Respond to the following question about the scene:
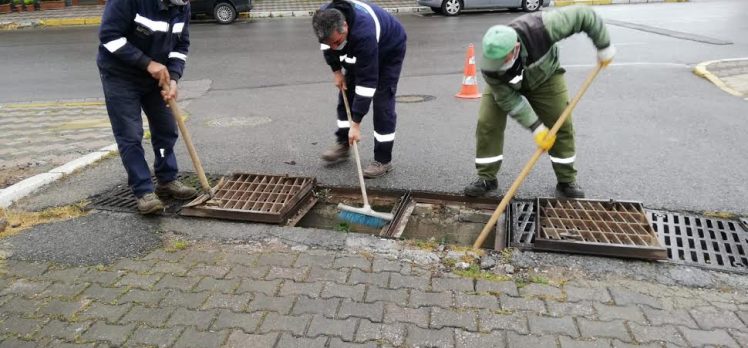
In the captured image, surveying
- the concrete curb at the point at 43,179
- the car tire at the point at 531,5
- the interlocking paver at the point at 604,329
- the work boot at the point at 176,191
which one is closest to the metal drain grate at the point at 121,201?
the work boot at the point at 176,191

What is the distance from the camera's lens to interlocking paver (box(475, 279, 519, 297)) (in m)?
2.74

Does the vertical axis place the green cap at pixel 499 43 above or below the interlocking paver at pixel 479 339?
above

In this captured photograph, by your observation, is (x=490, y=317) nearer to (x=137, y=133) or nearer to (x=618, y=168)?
(x=618, y=168)

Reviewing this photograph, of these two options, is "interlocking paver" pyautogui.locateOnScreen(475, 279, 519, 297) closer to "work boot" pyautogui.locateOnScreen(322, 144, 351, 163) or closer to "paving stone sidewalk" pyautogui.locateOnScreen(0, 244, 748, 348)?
"paving stone sidewalk" pyautogui.locateOnScreen(0, 244, 748, 348)

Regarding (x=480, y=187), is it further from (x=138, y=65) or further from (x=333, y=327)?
(x=138, y=65)

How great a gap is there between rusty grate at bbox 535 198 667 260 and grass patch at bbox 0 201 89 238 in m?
3.33

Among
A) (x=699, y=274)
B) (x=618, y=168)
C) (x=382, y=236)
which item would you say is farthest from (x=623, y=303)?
(x=618, y=168)

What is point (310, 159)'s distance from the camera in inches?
191

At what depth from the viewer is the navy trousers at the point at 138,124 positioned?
3574 mm

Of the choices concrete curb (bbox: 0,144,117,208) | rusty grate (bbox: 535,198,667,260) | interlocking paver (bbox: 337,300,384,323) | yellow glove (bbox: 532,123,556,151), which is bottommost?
interlocking paver (bbox: 337,300,384,323)

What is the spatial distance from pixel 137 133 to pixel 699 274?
146 inches

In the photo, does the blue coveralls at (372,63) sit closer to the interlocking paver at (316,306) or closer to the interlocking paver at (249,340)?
the interlocking paver at (316,306)

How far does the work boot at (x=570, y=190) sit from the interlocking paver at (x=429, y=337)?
184 centimetres

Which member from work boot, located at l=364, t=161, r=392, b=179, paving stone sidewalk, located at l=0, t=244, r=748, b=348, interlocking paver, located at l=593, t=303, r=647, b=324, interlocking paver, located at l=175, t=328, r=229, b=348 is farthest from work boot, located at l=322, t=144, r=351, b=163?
interlocking paver, located at l=593, t=303, r=647, b=324
